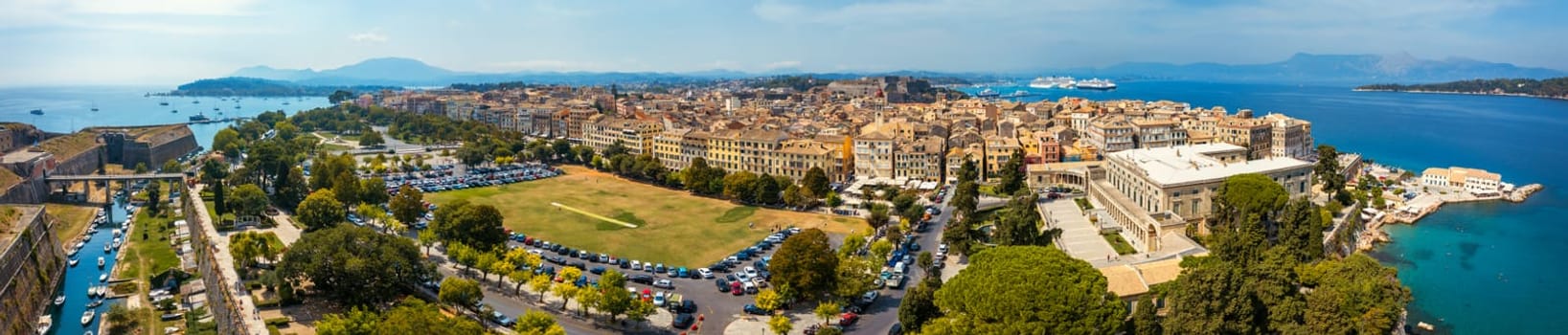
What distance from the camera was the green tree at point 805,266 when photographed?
26219 mm

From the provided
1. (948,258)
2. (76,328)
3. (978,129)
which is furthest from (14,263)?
(978,129)

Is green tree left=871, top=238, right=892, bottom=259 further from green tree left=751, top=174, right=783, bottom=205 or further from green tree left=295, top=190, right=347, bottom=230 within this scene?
green tree left=295, top=190, right=347, bottom=230

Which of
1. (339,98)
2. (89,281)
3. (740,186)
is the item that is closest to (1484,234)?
(740,186)

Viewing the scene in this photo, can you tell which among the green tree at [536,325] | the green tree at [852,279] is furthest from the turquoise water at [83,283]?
the green tree at [852,279]

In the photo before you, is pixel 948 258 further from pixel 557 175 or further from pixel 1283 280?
pixel 557 175

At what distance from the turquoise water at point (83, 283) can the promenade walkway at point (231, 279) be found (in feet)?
10.6

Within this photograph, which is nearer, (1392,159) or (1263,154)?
(1263,154)

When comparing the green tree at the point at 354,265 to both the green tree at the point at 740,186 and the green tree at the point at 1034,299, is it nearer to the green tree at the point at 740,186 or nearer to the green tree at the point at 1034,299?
the green tree at the point at 1034,299

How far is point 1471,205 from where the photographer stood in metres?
46.8

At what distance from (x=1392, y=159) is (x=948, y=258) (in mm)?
47709

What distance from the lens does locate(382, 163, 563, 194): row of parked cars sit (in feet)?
171

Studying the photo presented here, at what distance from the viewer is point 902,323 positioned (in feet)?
78.2

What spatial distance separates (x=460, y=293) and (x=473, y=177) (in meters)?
31.8

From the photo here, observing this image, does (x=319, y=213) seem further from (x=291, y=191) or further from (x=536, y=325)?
(x=536, y=325)
